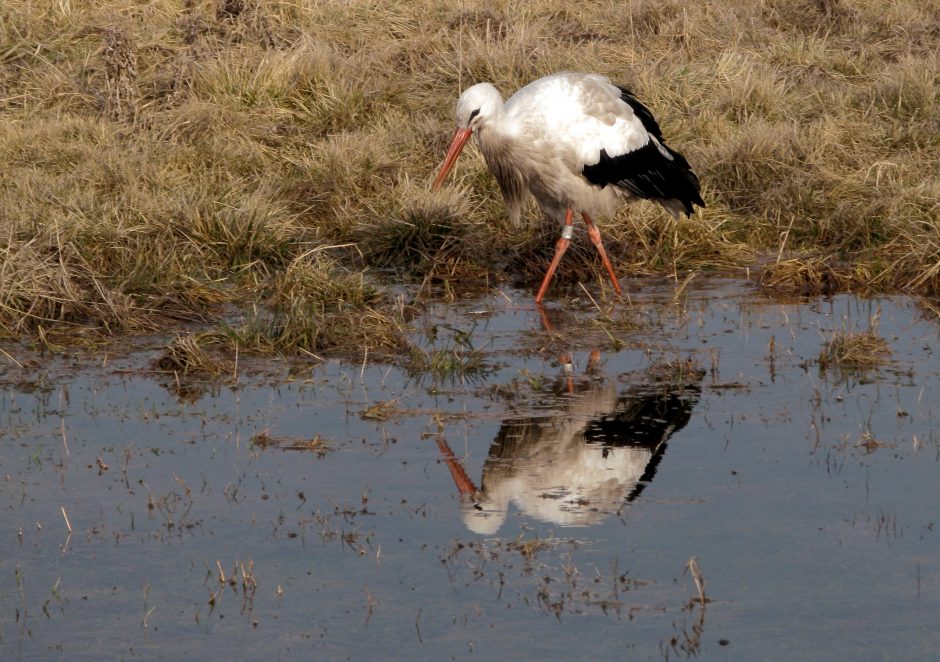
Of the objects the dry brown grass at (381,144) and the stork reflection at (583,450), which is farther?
the dry brown grass at (381,144)

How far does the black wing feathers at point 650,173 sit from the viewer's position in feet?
28.8

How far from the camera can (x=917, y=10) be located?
14.1m

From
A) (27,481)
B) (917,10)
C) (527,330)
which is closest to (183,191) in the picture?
(527,330)

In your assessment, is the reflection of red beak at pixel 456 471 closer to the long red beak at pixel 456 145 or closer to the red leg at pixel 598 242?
the long red beak at pixel 456 145

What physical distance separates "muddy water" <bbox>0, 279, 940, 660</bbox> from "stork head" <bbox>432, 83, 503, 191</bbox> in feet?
4.10

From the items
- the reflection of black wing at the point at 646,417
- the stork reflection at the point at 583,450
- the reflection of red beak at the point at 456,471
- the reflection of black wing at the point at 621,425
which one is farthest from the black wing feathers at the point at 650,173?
the reflection of red beak at the point at 456,471

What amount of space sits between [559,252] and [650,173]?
2.42 feet

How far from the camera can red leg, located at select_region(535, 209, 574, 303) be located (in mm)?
8719

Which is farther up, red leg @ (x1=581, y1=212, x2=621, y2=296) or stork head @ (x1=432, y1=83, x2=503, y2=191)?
stork head @ (x1=432, y1=83, x2=503, y2=191)

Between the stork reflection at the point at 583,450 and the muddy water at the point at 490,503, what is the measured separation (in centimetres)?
2

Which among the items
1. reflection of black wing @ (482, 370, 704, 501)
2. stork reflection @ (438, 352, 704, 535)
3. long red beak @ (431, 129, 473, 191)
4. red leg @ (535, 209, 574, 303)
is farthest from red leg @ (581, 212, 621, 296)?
reflection of black wing @ (482, 370, 704, 501)

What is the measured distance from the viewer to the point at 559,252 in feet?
29.2

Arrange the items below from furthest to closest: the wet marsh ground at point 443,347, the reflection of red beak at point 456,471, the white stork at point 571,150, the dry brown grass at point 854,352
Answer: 1. the white stork at point 571,150
2. the dry brown grass at point 854,352
3. the reflection of red beak at point 456,471
4. the wet marsh ground at point 443,347

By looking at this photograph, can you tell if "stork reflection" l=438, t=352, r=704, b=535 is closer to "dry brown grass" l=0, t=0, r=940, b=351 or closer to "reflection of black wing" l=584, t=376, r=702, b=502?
"reflection of black wing" l=584, t=376, r=702, b=502
